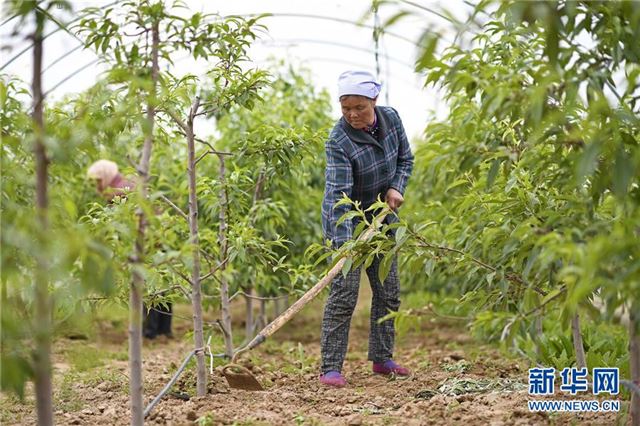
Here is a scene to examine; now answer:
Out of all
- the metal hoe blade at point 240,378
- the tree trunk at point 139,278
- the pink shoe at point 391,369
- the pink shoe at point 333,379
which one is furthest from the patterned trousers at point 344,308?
the tree trunk at point 139,278

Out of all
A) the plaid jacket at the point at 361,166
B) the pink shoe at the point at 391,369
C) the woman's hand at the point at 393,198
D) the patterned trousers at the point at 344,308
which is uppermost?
the plaid jacket at the point at 361,166

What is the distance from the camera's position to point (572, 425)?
3.20 metres

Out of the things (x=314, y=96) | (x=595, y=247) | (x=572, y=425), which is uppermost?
(x=314, y=96)

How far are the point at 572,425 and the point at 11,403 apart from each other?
2.66 m

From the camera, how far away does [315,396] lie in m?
3.90

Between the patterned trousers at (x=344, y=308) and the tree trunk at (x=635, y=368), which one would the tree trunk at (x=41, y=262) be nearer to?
the patterned trousers at (x=344, y=308)

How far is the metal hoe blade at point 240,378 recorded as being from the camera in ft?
13.1

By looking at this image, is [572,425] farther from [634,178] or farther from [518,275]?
[634,178]

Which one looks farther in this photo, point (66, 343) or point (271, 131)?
point (66, 343)

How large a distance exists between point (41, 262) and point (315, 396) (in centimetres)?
190

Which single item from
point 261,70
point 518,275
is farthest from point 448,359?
point 261,70

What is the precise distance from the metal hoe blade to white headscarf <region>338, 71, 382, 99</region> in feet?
4.87

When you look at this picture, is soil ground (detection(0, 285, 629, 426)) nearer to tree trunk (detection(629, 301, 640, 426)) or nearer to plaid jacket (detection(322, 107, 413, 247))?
tree trunk (detection(629, 301, 640, 426))

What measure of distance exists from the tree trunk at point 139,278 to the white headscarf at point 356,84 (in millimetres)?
1303
